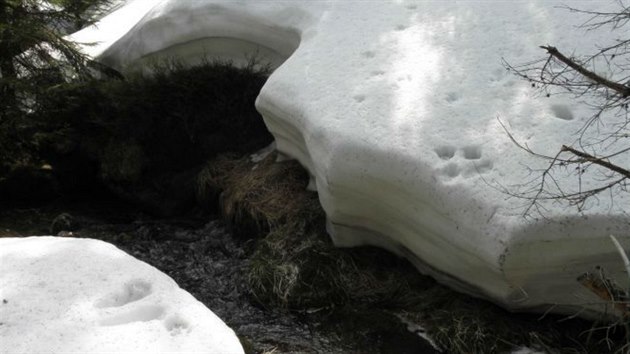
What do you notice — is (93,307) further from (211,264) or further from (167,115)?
(167,115)

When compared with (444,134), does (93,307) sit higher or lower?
higher

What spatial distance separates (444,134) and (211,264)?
7.36 ft

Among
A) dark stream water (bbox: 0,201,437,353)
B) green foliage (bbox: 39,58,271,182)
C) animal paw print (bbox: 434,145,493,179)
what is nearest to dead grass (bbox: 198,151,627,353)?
dark stream water (bbox: 0,201,437,353)

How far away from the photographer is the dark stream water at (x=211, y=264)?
4.43 meters

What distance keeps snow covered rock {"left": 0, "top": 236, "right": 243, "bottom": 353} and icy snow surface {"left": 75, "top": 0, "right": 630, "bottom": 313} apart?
1.58 meters

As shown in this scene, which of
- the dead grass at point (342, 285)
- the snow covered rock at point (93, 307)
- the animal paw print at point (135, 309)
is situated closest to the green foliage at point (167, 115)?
the dead grass at point (342, 285)

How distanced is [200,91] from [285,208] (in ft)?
5.79

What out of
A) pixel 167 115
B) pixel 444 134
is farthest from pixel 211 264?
pixel 444 134

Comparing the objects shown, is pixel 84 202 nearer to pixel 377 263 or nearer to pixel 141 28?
pixel 141 28

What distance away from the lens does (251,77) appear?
6.66 meters

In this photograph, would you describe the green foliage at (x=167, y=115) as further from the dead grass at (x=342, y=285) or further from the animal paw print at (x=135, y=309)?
Result: the animal paw print at (x=135, y=309)

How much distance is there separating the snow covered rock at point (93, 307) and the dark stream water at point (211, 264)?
3.03 feet

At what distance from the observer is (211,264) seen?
5586 mm

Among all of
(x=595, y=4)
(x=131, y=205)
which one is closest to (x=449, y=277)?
(x=595, y=4)
